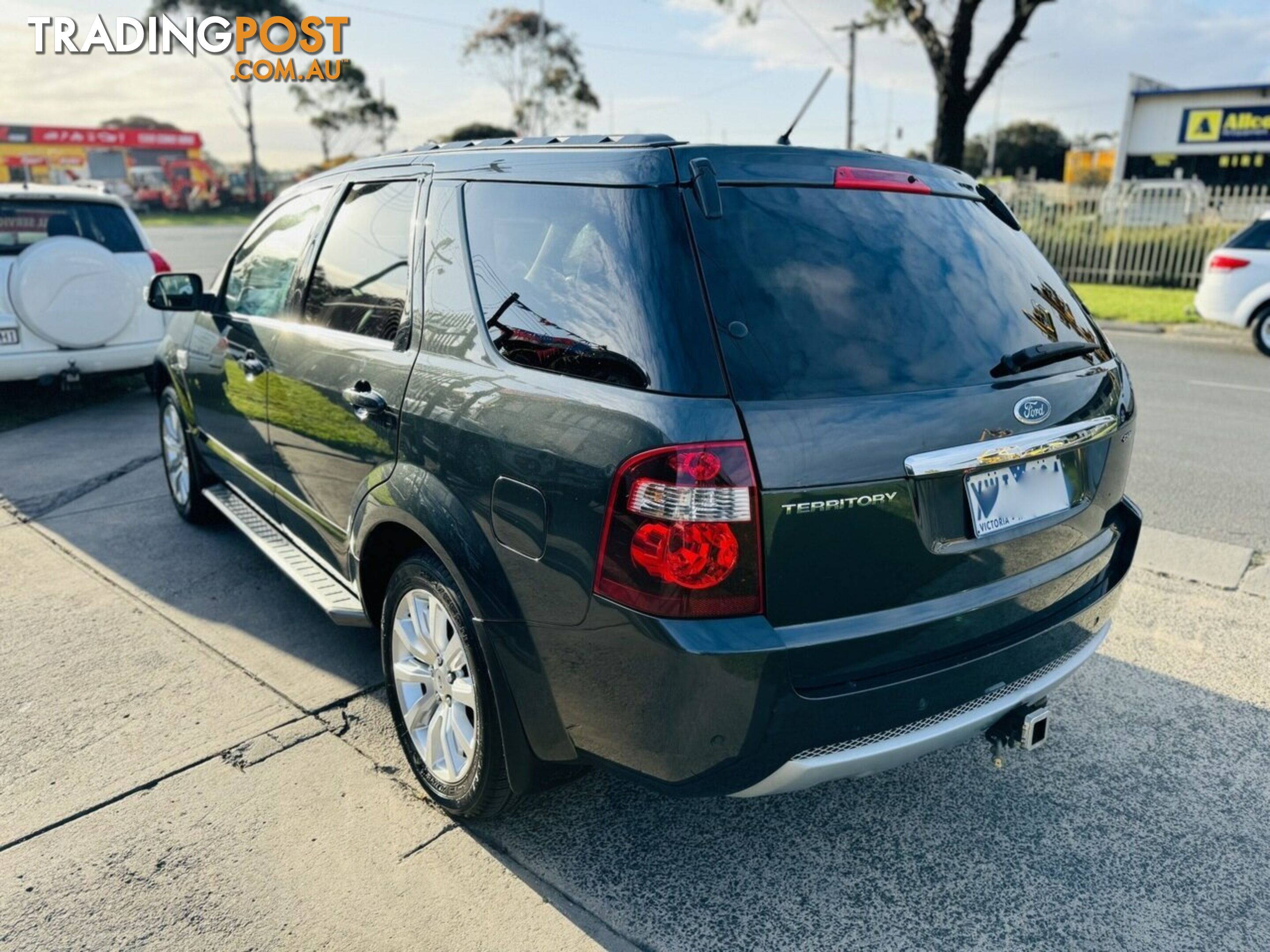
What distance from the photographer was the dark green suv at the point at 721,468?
207cm

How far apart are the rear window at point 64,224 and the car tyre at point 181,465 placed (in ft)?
10.8

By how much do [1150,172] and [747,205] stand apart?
115 ft

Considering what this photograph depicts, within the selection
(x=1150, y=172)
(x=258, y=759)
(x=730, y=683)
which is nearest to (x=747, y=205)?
(x=730, y=683)

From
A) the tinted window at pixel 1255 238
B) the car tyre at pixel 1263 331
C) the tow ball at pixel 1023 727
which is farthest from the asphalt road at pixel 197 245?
the car tyre at pixel 1263 331

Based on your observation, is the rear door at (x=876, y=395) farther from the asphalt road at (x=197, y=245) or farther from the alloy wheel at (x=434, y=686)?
the asphalt road at (x=197, y=245)

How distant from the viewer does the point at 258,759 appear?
3.10 metres

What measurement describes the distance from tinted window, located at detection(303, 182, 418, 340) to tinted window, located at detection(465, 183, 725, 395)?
1.43 feet

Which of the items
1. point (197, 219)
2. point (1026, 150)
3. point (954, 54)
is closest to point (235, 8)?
point (197, 219)

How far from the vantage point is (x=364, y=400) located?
2961mm

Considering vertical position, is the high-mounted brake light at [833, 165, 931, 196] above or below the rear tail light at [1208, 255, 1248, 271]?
above

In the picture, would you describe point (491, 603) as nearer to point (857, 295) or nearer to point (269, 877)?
point (269, 877)

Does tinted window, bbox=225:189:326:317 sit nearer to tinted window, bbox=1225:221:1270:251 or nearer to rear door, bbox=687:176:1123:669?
rear door, bbox=687:176:1123:669

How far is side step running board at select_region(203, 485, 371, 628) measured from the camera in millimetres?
3277

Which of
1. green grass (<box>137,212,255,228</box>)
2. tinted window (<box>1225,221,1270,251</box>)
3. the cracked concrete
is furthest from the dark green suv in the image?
green grass (<box>137,212,255,228</box>)
